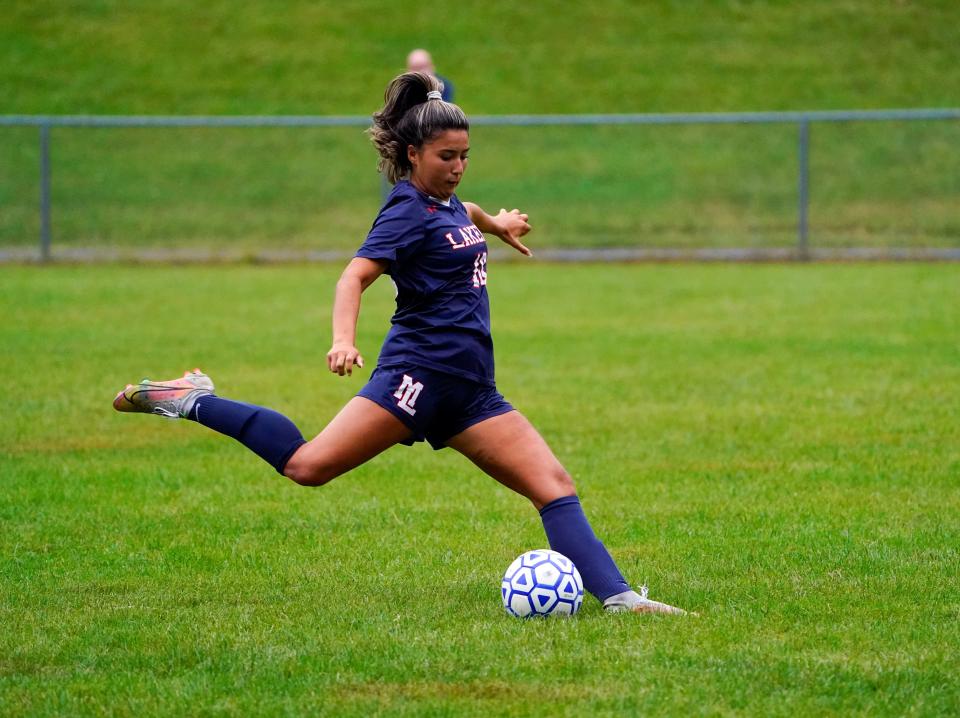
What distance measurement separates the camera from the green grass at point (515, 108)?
20969 millimetres

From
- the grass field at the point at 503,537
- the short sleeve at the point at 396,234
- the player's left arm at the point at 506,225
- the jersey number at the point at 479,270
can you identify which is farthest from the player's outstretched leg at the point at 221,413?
the player's left arm at the point at 506,225

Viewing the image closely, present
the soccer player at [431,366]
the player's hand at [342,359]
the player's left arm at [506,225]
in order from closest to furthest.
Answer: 1. the player's hand at [342,359]
2. the soccer player at [431,366]
3. the player's left arm at [506,225]

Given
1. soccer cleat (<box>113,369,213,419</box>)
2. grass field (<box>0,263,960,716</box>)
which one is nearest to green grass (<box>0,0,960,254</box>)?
grass field (<box>0,263,960,716</box>)

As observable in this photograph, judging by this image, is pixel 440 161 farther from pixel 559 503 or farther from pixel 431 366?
pixel 559 503

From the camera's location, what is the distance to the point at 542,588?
4949 millimetres

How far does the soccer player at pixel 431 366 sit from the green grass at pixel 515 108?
1576 centimetres

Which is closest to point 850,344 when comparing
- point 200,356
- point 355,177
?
point 200,356

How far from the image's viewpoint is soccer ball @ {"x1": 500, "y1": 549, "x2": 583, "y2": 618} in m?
4.94

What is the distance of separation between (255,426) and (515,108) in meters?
22.5

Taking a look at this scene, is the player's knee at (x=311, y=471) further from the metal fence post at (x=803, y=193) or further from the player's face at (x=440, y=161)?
the metal fence post at (x=803, y=193)

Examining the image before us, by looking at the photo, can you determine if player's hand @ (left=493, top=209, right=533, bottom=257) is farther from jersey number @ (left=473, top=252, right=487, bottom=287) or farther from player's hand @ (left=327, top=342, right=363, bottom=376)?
player's hand @ (left=327, top=342, right=363, bottom=376)

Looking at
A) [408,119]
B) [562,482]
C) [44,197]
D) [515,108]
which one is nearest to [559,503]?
[562,482]

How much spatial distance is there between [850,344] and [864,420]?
3438 millimetres

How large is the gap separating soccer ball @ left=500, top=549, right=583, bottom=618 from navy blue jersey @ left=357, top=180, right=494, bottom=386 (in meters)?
0.66
